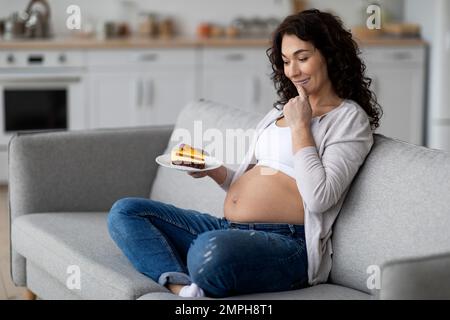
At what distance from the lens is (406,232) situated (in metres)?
2.46

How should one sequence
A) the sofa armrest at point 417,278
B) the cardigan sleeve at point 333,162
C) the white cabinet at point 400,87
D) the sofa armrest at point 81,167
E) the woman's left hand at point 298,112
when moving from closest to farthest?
1. the sofa armrest at point 417,278
2. the cardigan sleeve at point 333,162
3. the woman's left hand at point 298,112
4. the sofa armrest at point 81,167
5. the white cabinet at point 400,87

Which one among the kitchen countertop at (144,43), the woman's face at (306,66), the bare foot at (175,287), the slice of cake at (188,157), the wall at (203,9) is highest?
the wall at (203,9)

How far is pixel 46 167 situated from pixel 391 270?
69.3 inches

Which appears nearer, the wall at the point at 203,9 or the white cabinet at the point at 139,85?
the white cabinet at the point at 139,85

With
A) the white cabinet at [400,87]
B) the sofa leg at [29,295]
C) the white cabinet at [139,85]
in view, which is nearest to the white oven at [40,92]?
the white cabinet at [139,85]

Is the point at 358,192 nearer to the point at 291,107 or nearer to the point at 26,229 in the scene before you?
the point at 291,107

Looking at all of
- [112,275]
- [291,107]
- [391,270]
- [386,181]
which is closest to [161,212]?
[112,275]

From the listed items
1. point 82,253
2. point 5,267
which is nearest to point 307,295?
point 82,253

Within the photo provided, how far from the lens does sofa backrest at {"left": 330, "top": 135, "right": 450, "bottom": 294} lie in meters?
2.39

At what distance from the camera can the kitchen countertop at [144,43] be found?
5652 millimetres

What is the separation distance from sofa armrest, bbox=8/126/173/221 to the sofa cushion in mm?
88

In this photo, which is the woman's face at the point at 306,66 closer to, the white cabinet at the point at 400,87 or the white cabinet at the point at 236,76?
the white cabinet at the point at 236,76

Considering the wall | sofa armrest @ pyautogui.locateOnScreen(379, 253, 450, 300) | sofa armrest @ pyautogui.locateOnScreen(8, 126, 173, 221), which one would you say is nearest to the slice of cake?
sofa armrest @ pyautogui.locateOnScreen(8, 126, 173, 221)

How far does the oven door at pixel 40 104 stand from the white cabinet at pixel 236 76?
→ 2.68 feet
